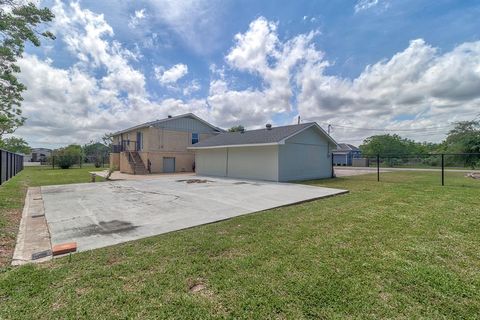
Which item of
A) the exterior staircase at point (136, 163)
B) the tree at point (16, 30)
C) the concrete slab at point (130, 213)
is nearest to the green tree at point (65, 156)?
the exterior staircase at point (136, 163)

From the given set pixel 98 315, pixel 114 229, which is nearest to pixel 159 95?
pixel 114 229

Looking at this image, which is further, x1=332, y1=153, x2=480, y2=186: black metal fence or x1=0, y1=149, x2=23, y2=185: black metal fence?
x1=332, y1=153, x2=480, y2=186: black metal fence

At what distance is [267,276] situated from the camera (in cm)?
273

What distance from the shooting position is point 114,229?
461 cm

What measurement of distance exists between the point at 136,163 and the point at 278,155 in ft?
44.2

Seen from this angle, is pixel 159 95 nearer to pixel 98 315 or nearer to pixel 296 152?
pixel 296 152

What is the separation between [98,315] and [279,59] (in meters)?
15.5

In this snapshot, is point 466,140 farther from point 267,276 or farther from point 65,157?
point 65,157

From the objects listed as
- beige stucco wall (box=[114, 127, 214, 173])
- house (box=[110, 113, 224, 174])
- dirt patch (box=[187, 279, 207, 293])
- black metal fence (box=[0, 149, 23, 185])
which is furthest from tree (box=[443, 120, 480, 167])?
black metal fence (box=[0, 149, 23, 185])

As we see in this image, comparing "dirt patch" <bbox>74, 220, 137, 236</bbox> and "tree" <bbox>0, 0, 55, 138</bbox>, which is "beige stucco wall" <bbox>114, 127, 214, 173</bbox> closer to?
"tree" <bbox>0, 0, 55, 138</bbox>

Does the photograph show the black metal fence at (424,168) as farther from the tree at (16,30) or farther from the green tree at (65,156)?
the green tree at (65,156)

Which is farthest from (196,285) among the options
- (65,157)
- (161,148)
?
(65,157)

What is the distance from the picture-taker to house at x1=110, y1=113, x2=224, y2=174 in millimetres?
19781

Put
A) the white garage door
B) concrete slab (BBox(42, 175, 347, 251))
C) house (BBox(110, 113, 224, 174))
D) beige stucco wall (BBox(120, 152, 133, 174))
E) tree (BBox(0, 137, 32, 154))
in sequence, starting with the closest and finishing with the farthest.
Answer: concrete slab (BBox(42, 175, 347, 251))
the white garage door
house (BBox(110, 113, 224, 174))
beige stucco wall (BBox(120, 152, 133, 174))
tree (BBox(0, 137, 32, 154))
